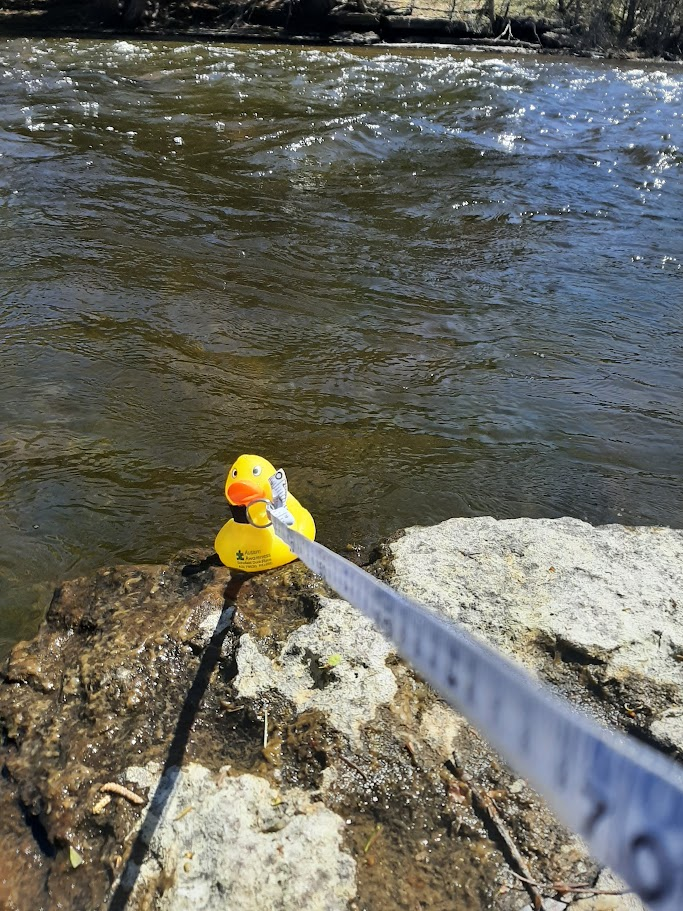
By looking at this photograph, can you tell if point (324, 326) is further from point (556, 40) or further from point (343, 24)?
point (556, 40)

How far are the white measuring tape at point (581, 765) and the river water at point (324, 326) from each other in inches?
95.6

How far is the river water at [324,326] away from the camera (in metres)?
3.69

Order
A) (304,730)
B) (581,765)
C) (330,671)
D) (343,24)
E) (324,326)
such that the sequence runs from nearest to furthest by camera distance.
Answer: (581,765), (304,730), (330,671), (324,326), (343,24)

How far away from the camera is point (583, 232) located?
24.1 feet

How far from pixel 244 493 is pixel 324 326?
2879mm

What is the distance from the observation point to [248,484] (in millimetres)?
2691

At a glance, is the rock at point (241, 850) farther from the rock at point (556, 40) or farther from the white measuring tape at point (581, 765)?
the rock at point (556, 40)

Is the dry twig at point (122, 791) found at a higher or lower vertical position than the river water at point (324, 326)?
lower

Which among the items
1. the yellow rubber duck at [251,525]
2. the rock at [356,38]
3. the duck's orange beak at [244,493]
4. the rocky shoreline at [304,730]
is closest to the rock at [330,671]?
the rocky shoreline at [304,730]

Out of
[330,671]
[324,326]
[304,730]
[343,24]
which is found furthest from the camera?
[343,24]

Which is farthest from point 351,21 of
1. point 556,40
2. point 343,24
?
point 556,40

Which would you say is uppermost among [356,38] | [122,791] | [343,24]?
[343,24]

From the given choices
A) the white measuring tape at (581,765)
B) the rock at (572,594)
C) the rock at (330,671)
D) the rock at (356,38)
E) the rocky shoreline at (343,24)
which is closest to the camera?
the white measuring tape at (581,765)

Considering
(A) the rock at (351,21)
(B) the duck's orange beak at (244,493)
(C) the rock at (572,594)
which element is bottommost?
(C) the rock at (572,594)
